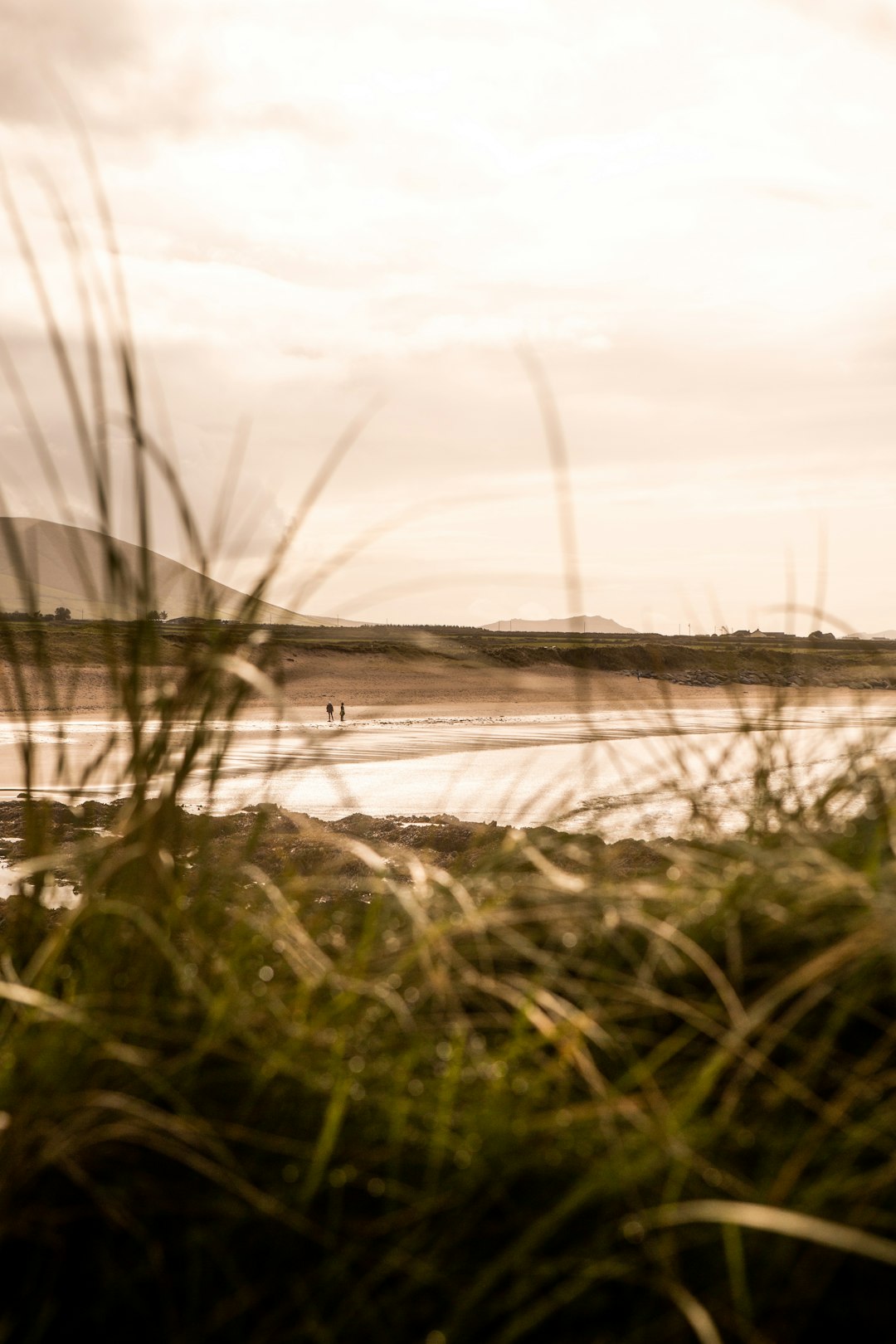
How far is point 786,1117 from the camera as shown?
135 cm

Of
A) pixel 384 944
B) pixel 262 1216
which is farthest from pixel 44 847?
pixel 262 1216

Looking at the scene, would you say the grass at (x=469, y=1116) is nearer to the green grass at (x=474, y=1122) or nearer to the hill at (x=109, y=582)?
the green grass at (x=474, y=1122)

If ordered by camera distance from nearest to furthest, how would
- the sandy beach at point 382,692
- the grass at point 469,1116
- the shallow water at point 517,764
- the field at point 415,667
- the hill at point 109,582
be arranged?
the grass at point 469,1116, the hill at point 109,582, the field at point 415,667, the shallow water at point 517,764, the sandy beach at point 382,692

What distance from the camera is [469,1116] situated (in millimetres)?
1323

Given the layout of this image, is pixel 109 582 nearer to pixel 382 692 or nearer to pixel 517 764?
pixel 517 764

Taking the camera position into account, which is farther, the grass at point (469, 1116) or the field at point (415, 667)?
the field at point (415, 667)

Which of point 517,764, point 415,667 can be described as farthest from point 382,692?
point 517,764

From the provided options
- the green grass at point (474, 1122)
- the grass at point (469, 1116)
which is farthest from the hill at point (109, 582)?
the green grass at point (474, 1122)

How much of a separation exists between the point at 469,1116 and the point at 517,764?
42.1 ft

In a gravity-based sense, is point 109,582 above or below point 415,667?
above

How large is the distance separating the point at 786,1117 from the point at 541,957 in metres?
0.35

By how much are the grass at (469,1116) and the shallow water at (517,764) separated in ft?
1.29

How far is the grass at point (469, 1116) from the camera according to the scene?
1.19m

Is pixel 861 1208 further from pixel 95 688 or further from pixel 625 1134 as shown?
pixel 95 688
